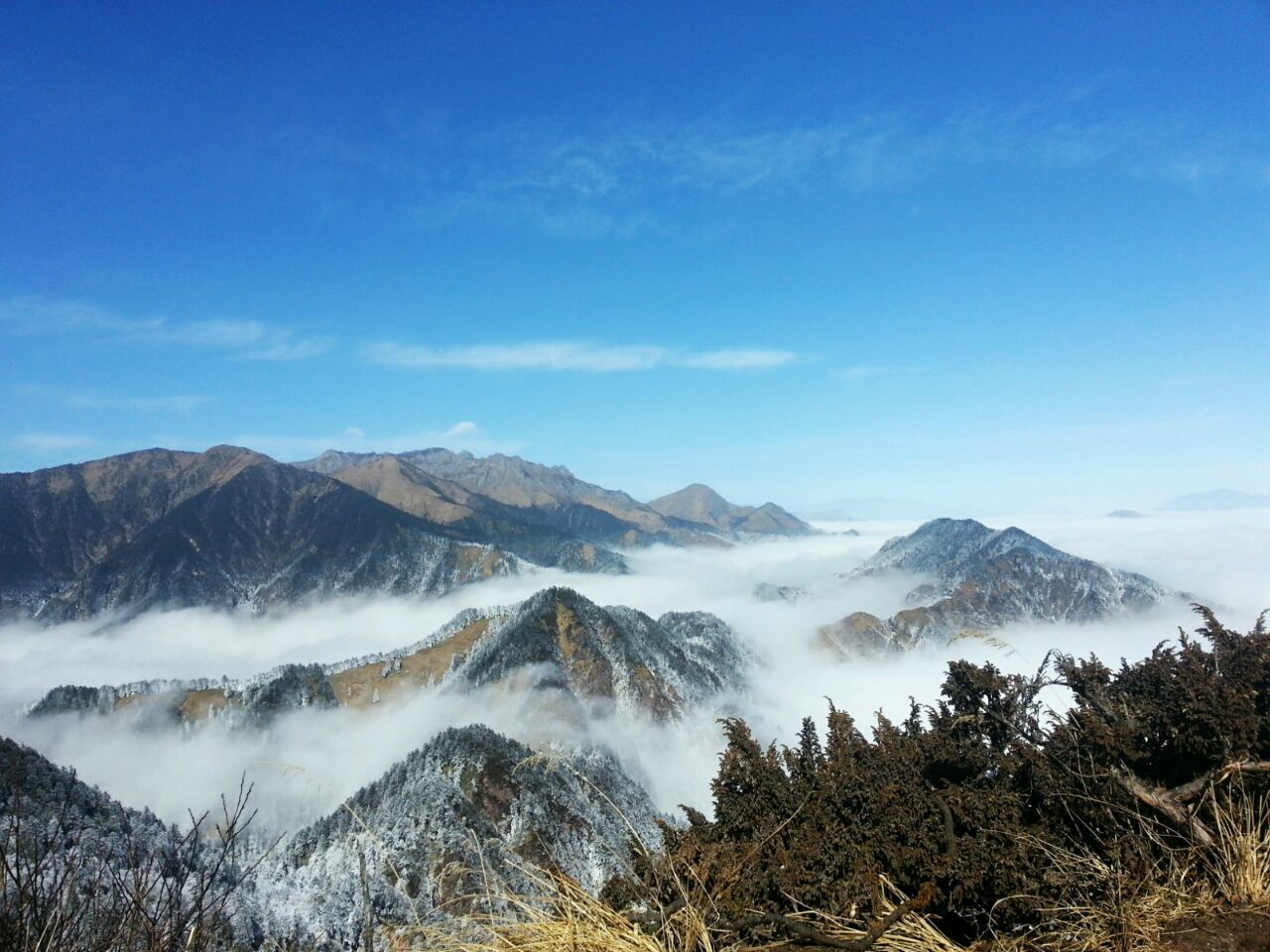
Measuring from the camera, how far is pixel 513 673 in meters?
140

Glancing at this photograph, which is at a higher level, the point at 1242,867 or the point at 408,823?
the point at 1242,867

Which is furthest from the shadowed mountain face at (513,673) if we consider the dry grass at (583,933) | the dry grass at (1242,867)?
the dry grass at (583,933)

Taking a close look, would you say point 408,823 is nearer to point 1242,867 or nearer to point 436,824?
point 436,824

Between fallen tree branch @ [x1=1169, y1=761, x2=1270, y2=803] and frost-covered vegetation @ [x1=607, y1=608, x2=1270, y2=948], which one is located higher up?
fallen tree branch @ [x1=1169, y1=761, x2=1270, y2=803]

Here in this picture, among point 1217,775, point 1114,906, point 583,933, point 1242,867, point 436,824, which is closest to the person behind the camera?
point 583,933

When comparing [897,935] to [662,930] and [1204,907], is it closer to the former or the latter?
[662,930]

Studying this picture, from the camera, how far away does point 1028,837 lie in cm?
582

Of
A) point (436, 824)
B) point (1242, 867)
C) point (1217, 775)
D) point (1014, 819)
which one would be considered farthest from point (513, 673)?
point (1242, 867)

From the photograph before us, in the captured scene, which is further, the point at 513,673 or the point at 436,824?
the point at 513,673

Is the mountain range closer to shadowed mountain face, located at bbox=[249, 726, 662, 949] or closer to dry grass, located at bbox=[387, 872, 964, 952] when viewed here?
shadowed mountain face, located at bbox=[249, 726, 662, 949]

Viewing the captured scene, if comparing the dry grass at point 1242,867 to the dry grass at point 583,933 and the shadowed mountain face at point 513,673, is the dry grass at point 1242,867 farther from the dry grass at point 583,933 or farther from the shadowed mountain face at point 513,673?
the shadowed mountain face at point 513,673

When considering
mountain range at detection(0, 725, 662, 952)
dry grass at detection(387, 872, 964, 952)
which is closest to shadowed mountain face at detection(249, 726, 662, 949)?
mountain range at detection(0, 725, 662, 952)

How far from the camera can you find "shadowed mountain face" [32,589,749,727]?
463 feet

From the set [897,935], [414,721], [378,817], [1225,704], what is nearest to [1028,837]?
[897,935]
